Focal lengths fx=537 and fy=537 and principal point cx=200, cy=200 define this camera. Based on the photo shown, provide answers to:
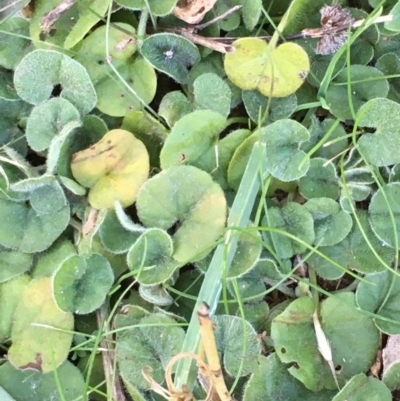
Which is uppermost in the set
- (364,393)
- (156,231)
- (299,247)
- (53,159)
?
(53,159)

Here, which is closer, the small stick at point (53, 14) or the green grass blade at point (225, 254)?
the green grass blade at point (225, 254)

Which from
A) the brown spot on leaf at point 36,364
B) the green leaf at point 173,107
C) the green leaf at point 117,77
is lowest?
the brown spot on leaf at point 36,364

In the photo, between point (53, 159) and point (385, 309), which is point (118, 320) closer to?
point (53, 159)

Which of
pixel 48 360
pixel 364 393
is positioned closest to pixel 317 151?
pixel 364 393

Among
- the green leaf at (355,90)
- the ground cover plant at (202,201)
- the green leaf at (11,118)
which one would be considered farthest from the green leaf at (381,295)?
the green leaf at (11,118)

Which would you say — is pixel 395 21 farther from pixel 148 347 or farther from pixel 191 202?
pixel 148 347

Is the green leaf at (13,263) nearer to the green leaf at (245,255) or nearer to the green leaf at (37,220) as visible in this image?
the green leaf at (37,220)
